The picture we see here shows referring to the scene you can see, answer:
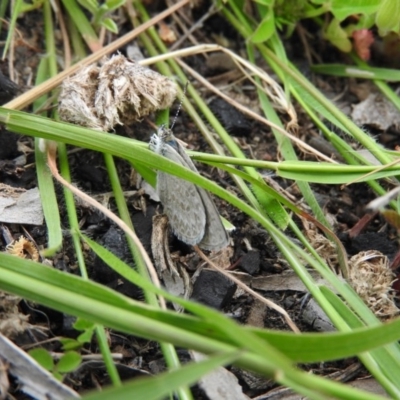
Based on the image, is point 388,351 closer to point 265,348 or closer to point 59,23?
point 265,348

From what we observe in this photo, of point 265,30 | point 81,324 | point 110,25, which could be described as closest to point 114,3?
point 110,25

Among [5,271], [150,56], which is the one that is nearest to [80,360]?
[5,271]

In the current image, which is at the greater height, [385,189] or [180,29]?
[180,29]

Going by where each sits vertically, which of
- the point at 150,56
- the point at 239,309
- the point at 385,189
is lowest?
the point at 239,309

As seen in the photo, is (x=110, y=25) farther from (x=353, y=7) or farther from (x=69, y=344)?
(x=69, y=344)

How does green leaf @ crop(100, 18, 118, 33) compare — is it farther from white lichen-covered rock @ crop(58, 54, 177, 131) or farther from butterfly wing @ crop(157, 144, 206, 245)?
butterfly wing @ crop(157, 144, 206, 245)

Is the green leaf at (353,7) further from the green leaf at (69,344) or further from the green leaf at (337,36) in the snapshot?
the green leaf at (69,344)
